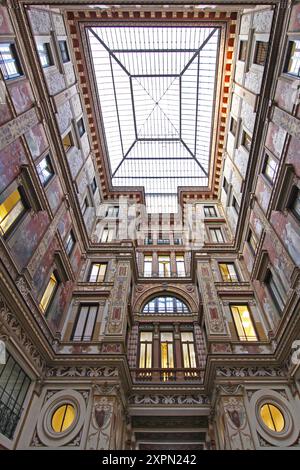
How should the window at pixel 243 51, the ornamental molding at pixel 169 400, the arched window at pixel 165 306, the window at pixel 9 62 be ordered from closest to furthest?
1. the window at pixel 9 62
2. the ornamental molding at pixel 169 400
3. the window at pixel 243 51
4. the arched window at pixel 165 306

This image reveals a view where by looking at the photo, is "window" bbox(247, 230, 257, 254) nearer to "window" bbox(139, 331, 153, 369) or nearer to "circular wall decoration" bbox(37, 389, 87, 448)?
"window" bbox(139, 331, 153, 369)

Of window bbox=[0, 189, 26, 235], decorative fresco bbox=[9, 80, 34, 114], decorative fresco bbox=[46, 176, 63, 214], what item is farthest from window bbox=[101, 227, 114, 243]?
decorative fresco bbox=[9, 80, 34, 114]

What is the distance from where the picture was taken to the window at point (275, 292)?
13066 mm

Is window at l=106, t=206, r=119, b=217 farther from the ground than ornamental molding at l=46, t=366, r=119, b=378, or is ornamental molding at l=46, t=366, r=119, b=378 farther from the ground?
window at l=106, t=206, r=119, b=217

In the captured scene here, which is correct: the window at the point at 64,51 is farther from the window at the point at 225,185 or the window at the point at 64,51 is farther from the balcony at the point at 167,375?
the balcony at the point at 167,375

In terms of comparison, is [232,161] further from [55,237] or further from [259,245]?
[55,237]

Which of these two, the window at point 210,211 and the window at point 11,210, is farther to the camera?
the window at point 210,211

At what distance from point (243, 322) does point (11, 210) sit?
12304 millimetres

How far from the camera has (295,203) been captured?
12.3 meters

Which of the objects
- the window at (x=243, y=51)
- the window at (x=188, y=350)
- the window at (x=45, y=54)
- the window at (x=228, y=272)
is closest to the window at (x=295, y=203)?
the window at (x=228, y=272)

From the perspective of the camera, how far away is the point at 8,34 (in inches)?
439

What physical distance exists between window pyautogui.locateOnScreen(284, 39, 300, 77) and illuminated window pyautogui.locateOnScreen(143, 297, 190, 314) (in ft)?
44.4

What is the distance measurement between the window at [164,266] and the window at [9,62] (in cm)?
1470

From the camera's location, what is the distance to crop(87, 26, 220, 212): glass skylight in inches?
818
